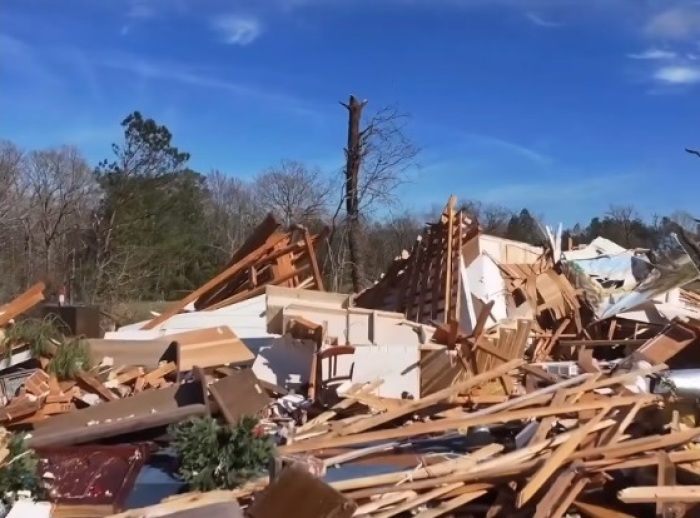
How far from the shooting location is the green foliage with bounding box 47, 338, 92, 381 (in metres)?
8.02

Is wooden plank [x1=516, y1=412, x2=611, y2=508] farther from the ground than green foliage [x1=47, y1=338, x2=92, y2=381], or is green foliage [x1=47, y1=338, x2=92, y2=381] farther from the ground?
green foliage [x1=47, y1=338, x2=92, y2=381]

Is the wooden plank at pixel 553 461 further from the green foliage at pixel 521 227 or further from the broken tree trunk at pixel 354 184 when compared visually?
the green foliage at pixel 521 227

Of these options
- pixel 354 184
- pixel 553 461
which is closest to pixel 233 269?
pixel 553 461

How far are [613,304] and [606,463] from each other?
6602mm

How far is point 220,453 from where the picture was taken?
19.1ft

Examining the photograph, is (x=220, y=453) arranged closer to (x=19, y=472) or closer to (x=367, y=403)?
(x=19, y=472)

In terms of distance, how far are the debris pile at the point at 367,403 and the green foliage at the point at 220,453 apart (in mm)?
14

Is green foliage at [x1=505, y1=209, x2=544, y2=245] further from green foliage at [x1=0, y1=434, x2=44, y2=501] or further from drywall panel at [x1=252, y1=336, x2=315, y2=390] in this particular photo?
green foliage at [x1=0, y1=434, x2=44, y2=501]

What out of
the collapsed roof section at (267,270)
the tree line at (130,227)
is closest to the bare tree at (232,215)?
the tree line at (130,227)

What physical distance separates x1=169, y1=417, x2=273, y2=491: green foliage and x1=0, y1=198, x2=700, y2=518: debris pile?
1cm

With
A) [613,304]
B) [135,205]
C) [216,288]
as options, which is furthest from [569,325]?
[135,205]

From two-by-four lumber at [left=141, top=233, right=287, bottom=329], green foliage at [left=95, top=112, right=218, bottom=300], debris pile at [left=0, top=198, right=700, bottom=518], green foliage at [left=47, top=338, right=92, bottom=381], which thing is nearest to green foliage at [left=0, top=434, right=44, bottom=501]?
debris pile at [left=0, top=198, right=700, bottom=518]

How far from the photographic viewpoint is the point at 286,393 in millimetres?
8289

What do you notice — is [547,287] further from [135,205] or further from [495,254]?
[135,205]
